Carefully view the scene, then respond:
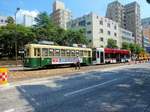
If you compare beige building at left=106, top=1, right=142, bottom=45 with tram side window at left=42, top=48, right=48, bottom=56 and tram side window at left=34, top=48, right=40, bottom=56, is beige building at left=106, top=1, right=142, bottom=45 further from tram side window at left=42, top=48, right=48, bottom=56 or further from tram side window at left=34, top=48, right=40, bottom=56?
tram side window at left=34, top=48, right=40, bottom=56

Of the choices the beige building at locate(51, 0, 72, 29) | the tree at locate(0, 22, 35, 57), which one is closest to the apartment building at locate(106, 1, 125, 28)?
the beige building at locate(51, 0, 72, 29)

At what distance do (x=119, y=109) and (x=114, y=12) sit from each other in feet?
476

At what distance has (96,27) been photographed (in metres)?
102

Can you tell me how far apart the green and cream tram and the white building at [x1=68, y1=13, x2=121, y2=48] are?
62.4m

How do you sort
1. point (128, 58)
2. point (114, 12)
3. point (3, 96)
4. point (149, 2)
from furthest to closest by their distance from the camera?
point (114, 12), point (128, 58), point (149, 2), point (3, 96)

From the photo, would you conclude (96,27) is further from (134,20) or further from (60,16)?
(134,20)

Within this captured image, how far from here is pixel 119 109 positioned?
8797mm

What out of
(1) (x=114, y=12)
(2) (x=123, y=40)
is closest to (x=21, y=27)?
(2) (x=123, y=40)

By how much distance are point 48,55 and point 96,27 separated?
7368 centimetres

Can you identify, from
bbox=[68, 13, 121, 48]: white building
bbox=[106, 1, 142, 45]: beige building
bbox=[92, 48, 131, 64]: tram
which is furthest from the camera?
bbox=[106, 1, 142, 45]: beige building

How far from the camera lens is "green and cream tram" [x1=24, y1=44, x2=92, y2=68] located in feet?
92.0

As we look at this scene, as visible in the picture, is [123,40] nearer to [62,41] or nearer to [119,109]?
[62,41]

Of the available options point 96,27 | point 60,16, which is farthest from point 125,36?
point 60,16

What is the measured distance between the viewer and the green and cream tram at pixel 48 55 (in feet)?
92.0
